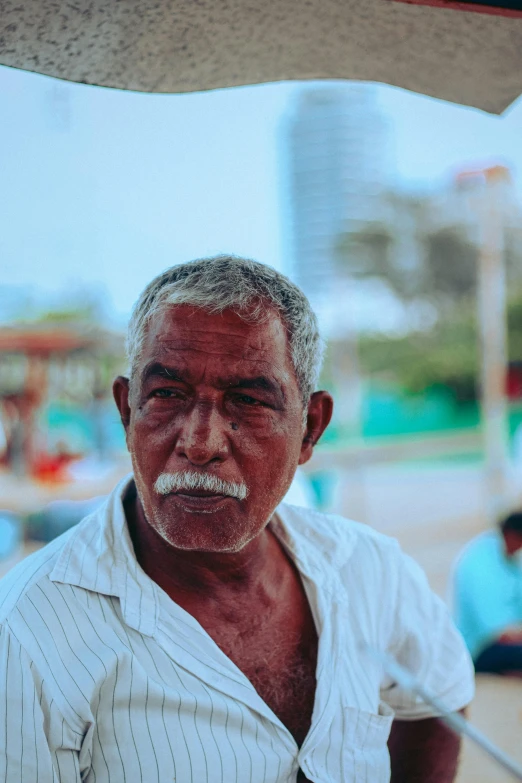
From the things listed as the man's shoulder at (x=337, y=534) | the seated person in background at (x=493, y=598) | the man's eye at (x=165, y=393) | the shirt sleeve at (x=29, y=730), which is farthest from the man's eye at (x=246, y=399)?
the seated person in background at (x=493, y=598)

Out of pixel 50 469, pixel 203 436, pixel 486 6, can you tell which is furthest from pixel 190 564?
pixel 50 469

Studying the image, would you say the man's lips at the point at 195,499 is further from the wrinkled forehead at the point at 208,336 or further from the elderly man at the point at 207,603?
the wrinkled forehead at the point at 208,336

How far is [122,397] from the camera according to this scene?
169cm

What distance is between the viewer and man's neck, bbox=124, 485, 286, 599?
1.60 m

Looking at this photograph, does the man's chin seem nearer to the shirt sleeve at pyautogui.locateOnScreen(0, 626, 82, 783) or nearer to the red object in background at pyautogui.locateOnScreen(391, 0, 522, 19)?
the shirt sleeve at pyautogui.locateOnScreen(0, 626, 82, 783)

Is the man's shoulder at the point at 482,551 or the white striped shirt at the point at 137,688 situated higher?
the white striped shirt at the point at 137,688

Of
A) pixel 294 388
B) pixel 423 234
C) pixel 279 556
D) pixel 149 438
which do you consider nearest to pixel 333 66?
pixel 294 388

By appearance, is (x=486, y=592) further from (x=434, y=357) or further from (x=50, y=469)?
(x=434, y=357)

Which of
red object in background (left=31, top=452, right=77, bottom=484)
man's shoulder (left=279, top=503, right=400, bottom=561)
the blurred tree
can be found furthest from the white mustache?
the blurred tree

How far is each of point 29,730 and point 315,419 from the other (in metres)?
0.94

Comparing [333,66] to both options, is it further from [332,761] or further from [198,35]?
[332,761]

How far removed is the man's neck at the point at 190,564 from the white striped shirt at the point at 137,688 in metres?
0.06

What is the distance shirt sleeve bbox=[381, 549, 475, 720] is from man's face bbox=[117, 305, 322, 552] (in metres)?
0.55

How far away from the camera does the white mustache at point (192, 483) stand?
1456mm
